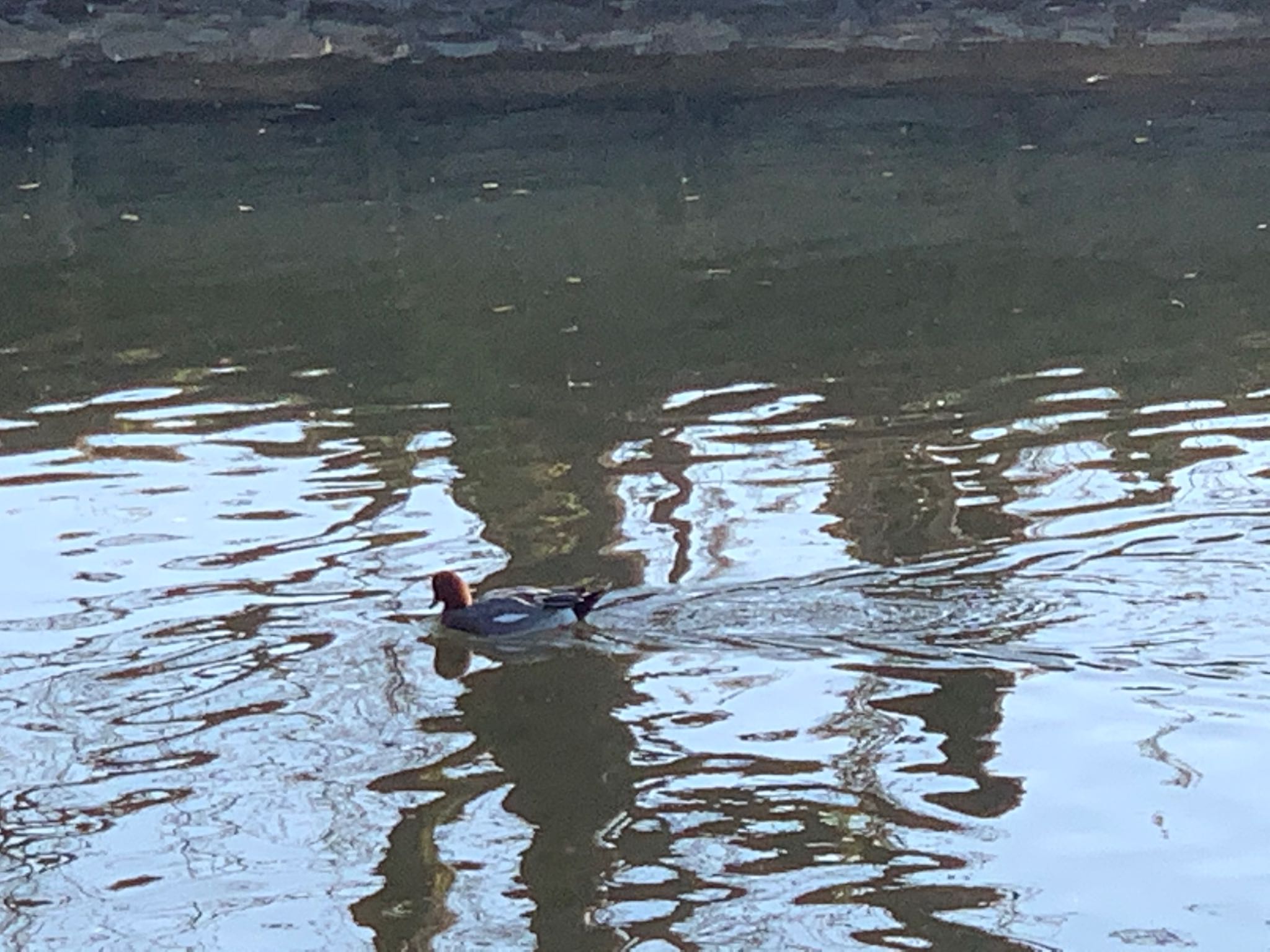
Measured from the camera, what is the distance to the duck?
7.73m

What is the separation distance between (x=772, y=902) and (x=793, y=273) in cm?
873

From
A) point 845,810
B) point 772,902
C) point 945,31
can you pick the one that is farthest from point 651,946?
point 945,31

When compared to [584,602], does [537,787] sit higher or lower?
lower

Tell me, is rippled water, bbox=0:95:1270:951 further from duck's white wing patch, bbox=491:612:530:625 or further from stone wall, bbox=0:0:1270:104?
stone wall, bbox=0:0:1270:104

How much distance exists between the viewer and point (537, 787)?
21.9 ft

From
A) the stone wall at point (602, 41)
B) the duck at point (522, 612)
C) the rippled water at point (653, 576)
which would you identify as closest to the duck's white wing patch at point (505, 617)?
the duck at point (522, 612)

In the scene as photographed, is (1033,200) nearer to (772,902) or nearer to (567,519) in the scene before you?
(567,519)

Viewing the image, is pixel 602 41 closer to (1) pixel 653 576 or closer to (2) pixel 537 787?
(1) pixel 653 576

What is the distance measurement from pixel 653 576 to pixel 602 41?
43.6 ft

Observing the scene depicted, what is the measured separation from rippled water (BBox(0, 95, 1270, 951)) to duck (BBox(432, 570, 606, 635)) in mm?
84

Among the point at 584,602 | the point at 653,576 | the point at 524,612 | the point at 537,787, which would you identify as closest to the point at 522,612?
the point at 524,612

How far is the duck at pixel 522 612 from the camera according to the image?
773cm

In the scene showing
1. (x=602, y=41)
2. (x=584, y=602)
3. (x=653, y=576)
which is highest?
(x=602, y=41)

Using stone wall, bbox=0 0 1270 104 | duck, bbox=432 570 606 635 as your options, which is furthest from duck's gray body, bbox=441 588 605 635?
stone wall, bbox=0 0 1270 104
